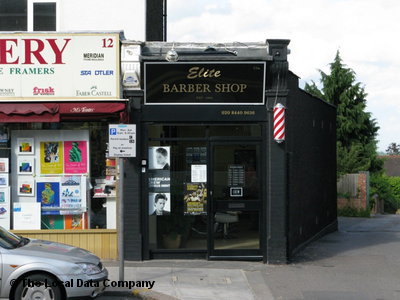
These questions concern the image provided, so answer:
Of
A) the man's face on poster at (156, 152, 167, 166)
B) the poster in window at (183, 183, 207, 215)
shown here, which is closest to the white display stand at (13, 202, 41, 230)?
the man's face on poster at (156, 152, 167, 166)

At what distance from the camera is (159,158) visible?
37.8ft

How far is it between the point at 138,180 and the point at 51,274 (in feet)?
12.8

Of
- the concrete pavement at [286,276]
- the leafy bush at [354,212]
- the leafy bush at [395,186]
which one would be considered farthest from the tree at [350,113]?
the concrete pavement at [286,276]

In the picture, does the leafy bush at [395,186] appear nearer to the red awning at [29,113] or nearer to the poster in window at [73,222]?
the poster in window at [73,222]

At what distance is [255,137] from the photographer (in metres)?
11.5

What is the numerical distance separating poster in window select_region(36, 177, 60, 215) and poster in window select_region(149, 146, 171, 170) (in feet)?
6.31

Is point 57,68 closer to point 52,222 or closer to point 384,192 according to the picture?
point 52,222

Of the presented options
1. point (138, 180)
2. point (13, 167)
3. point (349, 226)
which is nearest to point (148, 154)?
point (138, 180)

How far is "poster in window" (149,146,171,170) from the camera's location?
11.5m

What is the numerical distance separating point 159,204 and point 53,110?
2728mm

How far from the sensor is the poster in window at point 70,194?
11.5 m

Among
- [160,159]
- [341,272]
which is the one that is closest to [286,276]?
[341,272]

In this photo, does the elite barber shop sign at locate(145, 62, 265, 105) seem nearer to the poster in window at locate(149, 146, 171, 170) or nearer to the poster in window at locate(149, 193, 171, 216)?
the poster in window at locate(149, 146, 171, 170)

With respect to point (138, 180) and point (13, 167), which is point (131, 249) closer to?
point (138, 180)
